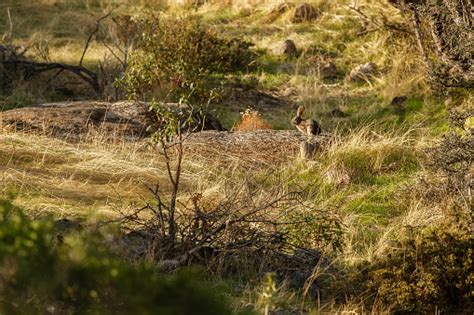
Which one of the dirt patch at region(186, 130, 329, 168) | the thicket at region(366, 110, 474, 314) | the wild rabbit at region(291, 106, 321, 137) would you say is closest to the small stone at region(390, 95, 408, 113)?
the wild rabbit at region(291, 106, 321, 137)

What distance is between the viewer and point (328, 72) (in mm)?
14219

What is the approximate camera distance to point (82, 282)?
132 inches

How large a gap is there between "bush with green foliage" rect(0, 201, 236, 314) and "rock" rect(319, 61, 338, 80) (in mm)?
10893

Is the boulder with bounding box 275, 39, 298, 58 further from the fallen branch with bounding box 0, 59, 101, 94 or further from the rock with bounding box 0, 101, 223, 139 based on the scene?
the rock with bounding box 0, 101, 223, 139

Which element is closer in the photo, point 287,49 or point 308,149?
point 308,149

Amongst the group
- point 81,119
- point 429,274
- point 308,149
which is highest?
point 429,274

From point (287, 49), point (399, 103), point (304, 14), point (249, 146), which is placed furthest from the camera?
point (304, 14)

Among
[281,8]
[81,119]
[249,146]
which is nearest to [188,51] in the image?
[281,8]

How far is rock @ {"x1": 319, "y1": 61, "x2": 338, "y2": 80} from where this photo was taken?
14.2 metres

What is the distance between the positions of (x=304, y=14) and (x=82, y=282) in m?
13.7

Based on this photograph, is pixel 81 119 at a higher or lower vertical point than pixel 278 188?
lower

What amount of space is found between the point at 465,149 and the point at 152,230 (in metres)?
3.13

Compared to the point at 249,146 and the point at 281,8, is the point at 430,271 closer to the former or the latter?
the point at 249,146

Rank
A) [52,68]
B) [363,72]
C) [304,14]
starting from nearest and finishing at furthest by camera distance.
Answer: [52,68] → [363,72] → [304,14]
